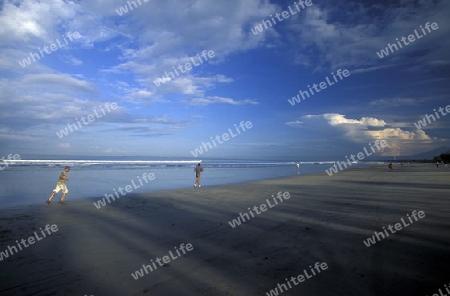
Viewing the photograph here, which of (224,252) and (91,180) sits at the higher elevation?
(91,180)

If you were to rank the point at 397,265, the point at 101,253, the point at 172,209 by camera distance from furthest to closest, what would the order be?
1. the point at 172,209
2. the point at 101,253
3. the point at 397,265

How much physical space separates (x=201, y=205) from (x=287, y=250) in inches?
267

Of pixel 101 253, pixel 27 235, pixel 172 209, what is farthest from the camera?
pixel 172 209

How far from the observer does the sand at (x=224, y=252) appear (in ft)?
15.1

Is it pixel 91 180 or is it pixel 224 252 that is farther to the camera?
pixel 91 180

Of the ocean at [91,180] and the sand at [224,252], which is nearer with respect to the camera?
the sand at [224,252]

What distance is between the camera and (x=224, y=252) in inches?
245

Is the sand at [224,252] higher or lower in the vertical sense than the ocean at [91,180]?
lower

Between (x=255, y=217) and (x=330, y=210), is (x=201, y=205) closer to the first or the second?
(x=255, y=217)

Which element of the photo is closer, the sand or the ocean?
the sand

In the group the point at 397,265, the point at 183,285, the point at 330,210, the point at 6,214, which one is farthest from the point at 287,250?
the point at 6,214

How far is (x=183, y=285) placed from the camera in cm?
466

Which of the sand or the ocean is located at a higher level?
the ocean

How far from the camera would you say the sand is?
4609mm
